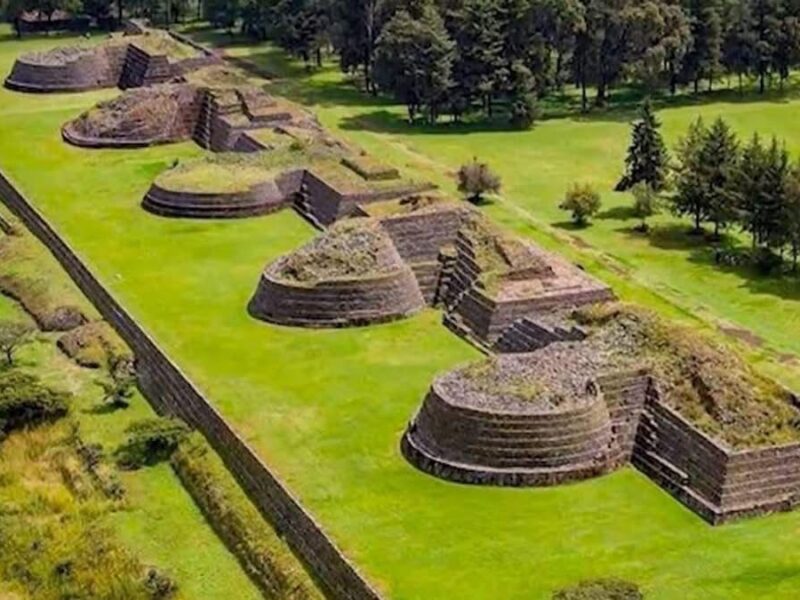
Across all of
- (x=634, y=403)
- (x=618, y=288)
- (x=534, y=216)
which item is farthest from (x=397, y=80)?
(x=634, y=403)

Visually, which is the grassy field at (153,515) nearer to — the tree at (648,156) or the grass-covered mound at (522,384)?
the grass-covered mound at (522,384)

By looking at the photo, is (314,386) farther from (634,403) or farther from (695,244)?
(695,244)

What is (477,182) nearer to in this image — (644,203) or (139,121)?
(644,203)

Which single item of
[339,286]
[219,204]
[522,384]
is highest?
[219,204]

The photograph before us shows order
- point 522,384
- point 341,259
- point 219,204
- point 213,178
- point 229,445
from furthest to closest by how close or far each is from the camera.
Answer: point 213,178 → point 219,204 → point 341,259 → point 229,445 → point 522,384

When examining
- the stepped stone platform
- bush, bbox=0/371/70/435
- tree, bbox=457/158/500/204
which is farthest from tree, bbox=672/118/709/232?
bush, bbox=0/371/70/435

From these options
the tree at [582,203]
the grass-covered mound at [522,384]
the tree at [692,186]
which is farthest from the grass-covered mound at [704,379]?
the tree at [582,203]

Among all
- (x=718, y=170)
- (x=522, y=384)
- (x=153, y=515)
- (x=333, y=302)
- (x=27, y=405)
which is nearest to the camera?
(x=522, y=384)

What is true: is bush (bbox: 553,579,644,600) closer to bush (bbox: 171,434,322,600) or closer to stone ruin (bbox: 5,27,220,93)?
bush (bbox: 171,434,322,600)

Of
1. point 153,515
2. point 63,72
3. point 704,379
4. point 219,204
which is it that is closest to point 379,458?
point 153,515
